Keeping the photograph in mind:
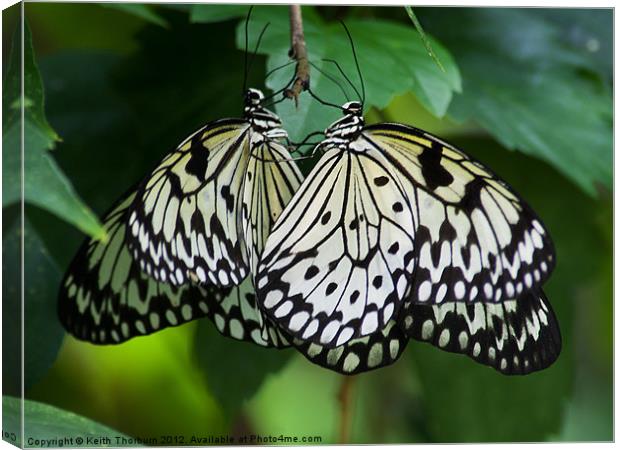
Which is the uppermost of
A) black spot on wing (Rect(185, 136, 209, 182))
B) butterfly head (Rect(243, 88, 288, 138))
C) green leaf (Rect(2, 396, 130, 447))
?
butterfly head (Rect(243, 88, 288, 138))

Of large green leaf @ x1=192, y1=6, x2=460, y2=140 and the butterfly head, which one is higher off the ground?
large green leaf @ x1=192, y1=6, x2=460, y2=140

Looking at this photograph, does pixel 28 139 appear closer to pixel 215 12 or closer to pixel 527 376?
pixel 215 12

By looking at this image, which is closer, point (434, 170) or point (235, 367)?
point (434, 170)

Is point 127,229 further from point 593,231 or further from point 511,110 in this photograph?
point 593,231

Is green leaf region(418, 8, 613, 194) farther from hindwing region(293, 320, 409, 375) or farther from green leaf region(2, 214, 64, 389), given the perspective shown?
green leaf region(2, 214, 64, 389)

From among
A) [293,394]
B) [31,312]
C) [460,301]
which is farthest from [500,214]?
[293,394]

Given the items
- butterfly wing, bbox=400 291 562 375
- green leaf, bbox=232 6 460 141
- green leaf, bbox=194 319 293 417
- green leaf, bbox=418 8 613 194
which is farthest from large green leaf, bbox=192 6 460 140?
green leaf, bbox=194 319 293 417

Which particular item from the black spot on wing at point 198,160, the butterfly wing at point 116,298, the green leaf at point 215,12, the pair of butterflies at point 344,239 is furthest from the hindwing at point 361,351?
the green leaf at point 215,12

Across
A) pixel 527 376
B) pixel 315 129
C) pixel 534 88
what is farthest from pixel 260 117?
pixel 527 376
